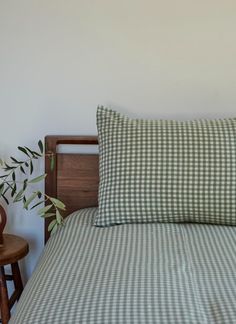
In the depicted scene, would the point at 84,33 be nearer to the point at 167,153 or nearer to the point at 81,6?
the point at 81,6

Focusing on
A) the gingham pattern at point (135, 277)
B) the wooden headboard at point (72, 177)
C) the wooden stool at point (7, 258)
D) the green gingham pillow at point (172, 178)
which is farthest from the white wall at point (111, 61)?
the gingham pattern at point (135, 277)

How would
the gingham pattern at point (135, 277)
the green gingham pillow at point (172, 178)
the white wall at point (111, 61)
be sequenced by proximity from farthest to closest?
1. the white wall at point (111, 61)
2. the green gingham pillow at point (172, 178)
3. the gingham pattern at point (135, 277)

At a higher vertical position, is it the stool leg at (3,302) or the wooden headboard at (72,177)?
the wooden headboard at (72,177)

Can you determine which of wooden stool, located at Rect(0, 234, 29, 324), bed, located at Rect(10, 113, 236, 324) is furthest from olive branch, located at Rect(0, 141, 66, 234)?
bed, located at Rect(10, 113, 236, 324)

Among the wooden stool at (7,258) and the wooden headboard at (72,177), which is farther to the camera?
the wooden headboard at (72,177)

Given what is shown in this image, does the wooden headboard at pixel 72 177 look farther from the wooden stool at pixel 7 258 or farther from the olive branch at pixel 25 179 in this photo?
the wooden stool at pixel 7 258

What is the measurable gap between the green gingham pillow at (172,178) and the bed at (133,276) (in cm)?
5

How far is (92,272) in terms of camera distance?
3.85ft

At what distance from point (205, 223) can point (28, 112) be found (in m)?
0.93

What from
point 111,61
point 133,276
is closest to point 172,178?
point 133,276

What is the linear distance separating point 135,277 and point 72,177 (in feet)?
2.76

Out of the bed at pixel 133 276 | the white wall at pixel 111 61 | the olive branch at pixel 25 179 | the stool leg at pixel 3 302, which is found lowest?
the stool leg at pixel 3 302

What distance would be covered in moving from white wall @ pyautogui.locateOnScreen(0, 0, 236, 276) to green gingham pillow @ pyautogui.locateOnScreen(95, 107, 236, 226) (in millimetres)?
334

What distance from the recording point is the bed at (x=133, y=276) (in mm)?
973
